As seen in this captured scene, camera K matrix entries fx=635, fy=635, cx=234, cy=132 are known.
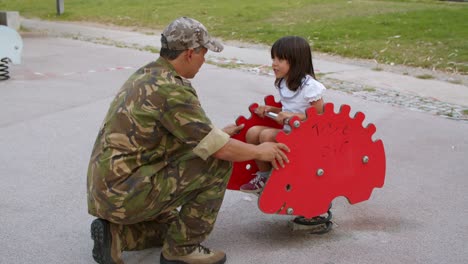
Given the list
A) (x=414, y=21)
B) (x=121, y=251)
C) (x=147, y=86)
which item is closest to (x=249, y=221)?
(x=121, y=251)

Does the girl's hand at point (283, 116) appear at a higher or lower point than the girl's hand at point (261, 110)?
higher

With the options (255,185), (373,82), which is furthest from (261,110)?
(373,82)

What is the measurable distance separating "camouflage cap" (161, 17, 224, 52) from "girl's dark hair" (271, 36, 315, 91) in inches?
36.1

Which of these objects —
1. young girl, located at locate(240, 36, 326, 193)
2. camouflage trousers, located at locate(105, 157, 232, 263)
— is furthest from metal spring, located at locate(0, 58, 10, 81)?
camouflage trousers, located at locate(105, 157, 232, 263)

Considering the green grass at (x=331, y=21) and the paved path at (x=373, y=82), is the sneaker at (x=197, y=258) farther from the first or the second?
the green grass at (x=331, y=21)

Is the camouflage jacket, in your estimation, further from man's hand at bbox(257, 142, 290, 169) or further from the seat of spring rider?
the seat of spring rider

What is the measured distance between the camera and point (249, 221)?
4.27 m

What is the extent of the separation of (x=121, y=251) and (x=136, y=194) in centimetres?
49

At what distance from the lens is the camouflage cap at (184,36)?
125 inches

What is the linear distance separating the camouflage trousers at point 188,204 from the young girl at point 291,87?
1.98ft

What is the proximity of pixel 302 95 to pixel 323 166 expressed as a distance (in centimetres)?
52

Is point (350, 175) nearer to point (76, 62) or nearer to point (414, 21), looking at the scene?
point (76, 62)

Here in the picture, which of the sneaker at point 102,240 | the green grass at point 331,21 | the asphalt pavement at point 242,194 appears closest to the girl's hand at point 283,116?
the asphalt pavement at point 242,194

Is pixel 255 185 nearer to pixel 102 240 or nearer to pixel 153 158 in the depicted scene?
pixel 153 158
